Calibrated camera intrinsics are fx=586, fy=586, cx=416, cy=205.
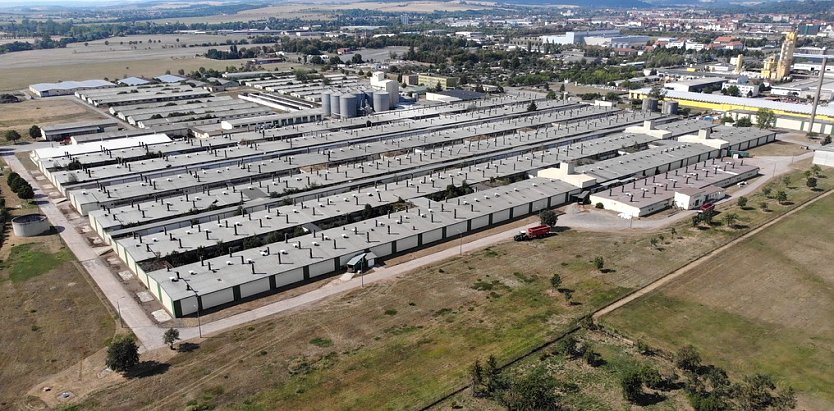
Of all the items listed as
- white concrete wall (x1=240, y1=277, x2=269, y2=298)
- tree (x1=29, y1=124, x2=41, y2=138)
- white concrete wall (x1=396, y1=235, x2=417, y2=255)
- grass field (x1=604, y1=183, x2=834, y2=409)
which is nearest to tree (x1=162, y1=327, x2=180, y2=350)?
white concrete wall (x1=240, y1=277, x2=269, y2=298)

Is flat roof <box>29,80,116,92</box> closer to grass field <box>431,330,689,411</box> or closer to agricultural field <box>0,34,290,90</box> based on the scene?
agricultural field <box>0,34,290,90</box>

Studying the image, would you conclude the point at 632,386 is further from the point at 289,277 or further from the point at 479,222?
the point at 479,222

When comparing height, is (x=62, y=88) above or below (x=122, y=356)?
above

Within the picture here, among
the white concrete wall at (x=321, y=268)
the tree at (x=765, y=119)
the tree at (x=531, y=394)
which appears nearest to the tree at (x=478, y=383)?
the tree at (x=531, y=394)

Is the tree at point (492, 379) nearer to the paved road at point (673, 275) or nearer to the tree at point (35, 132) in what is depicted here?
the paved road at point (673, 275)

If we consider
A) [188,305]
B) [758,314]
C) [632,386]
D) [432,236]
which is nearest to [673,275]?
[758,314]

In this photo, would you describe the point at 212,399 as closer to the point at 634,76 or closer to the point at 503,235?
the point at 503,235
